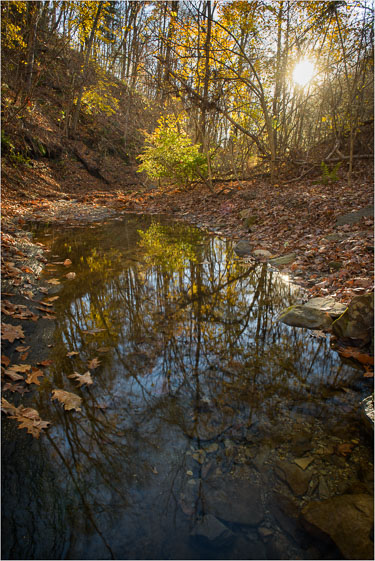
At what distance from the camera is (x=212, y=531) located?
1.77 meters

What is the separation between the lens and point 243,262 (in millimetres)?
6859

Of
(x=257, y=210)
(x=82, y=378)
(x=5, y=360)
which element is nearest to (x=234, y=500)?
(x=82, y=378)

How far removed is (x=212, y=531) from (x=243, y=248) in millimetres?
6524

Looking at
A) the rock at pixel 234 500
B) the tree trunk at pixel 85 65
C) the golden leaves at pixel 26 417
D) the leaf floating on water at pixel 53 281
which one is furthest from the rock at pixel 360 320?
the tree trunk at pixel 85 65

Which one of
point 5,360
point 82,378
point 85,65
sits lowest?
point 82,378

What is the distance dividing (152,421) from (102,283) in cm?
322

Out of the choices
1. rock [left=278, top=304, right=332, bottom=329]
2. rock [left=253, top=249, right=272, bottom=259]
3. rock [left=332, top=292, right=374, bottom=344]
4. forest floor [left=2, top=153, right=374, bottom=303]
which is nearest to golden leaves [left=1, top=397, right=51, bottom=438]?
rock [left=278, top=304, right=332, bottom=329]

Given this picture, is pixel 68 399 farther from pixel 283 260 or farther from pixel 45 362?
pixel 283 260

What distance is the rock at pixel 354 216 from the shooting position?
24.5 feet

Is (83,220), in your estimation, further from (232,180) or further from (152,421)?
(152,421)

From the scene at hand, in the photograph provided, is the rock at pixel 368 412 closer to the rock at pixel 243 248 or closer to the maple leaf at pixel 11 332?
the maple leaf at pixel 11 332

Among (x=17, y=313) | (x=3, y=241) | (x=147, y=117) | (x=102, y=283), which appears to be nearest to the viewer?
(x=17, y=313)

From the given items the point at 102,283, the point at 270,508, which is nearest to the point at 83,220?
the point at 102,283

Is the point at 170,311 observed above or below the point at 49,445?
above
